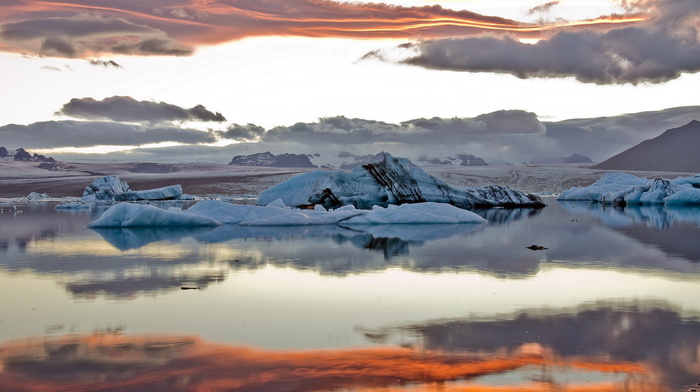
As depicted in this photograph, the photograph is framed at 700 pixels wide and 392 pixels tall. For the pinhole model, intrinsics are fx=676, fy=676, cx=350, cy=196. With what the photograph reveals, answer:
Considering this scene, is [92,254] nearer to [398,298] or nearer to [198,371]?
[398,298]

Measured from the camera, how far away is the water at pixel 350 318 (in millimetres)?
5676

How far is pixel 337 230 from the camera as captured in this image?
844 inches

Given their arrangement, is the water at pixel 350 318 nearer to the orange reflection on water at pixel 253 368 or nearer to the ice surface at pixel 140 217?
the orange reflection on water at pixel 253 368

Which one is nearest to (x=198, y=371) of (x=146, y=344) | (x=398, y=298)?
(x=146, y=344)

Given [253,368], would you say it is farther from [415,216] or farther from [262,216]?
[415,216]

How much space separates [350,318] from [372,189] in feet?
90.7

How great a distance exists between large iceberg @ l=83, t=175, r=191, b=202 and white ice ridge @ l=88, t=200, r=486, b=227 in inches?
1102

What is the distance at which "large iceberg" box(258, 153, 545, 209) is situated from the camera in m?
34.9

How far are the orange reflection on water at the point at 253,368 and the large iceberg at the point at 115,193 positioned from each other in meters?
46.1

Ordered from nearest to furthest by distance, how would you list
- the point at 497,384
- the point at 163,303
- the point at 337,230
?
the point at 497,384 → the point at 163,303 → the point at 337,230

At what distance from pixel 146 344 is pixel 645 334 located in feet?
16.8

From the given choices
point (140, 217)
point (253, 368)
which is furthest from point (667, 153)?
point (253, 368)

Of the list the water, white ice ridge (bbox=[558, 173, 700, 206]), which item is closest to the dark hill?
white ice ridge (bbox=[558, 173, 700, 206])

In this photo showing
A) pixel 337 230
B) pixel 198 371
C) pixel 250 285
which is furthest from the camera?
pixel 337 230
